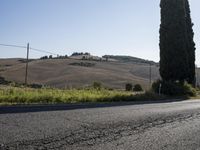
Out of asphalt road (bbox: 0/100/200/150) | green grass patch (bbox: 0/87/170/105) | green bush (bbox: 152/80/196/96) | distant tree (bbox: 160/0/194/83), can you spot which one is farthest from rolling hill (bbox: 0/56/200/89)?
asphalt road (bbox: 0/100/200/150)

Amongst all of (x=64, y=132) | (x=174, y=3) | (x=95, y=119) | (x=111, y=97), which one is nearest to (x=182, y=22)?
(x=174, y=3)

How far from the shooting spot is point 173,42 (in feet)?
131

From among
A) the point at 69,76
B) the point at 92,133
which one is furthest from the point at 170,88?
the point at 69,76

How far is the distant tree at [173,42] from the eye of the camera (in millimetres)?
39875

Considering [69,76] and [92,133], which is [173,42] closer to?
[92,133]

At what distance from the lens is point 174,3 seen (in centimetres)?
4069

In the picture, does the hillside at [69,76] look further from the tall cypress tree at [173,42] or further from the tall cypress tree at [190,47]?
the tall cypress tree at [173,42]

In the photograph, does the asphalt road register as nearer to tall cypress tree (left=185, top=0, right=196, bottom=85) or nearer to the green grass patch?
the green grass patch

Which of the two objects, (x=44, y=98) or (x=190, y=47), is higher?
(x=190, y=47)

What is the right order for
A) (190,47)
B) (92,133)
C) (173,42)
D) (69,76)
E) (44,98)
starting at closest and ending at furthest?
(92,133), (44,98), (173,42), (190,47), (69,76)

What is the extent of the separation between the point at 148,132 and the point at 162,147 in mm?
2032

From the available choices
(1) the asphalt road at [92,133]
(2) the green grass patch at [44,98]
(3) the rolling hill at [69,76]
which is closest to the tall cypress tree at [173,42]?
(2) the green grass patch at [44,98]

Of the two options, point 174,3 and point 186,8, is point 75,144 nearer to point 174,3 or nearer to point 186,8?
point 174,3

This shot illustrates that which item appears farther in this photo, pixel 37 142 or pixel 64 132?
pixel 64 132
